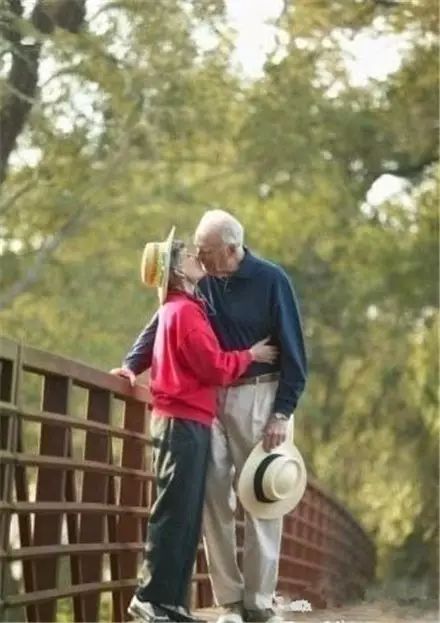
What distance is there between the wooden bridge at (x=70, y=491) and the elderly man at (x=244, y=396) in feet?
0.27

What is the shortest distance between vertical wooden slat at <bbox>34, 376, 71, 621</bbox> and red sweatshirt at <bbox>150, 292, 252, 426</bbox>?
0.19m

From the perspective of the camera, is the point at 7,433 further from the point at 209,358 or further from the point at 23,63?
the point at 23,63

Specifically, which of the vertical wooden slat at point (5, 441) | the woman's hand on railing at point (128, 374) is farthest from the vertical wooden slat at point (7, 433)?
the woman's hand on railing at point (128, 374)

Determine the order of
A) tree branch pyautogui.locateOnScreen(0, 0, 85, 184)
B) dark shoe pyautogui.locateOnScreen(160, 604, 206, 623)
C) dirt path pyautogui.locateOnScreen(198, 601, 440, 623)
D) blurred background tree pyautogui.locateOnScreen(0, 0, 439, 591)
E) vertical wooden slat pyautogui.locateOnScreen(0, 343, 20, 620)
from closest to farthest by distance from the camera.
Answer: vertical wooden slat pyautogui.locateOnScreen(0, 343, 20, 620) → dark shoe pyautogui.locateOnScreen(160, 604, 206, 623) → dirt path pyautogui.locateOnScreen(198, 601, 440, 623) → tree branch pyautogui.locateOnScreen(0, 0, 85, 184) → blurred background tree pyautogui.locateOnScreen(0, 0, 439, 591)

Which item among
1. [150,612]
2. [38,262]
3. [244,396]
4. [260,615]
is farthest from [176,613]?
[38,262]

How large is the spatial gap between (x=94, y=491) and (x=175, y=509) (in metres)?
0.33

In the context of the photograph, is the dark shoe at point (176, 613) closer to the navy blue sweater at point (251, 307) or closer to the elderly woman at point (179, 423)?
the elderly woman at point (179, 423)

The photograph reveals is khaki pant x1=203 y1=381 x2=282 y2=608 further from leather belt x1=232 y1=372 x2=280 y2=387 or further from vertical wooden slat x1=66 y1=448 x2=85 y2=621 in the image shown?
vertical wooden slat x1=66 y1=448 x2=85 y2=621

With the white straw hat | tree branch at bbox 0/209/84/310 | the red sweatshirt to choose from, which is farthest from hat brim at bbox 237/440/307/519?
tree branch at bbox 0/209/84/310

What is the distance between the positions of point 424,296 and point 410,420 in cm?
34

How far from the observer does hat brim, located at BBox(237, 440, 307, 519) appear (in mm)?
2654

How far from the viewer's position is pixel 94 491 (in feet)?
9.53

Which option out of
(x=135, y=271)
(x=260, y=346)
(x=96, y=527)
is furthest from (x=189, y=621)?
(x=135, y=271)

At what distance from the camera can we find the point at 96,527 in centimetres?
290
